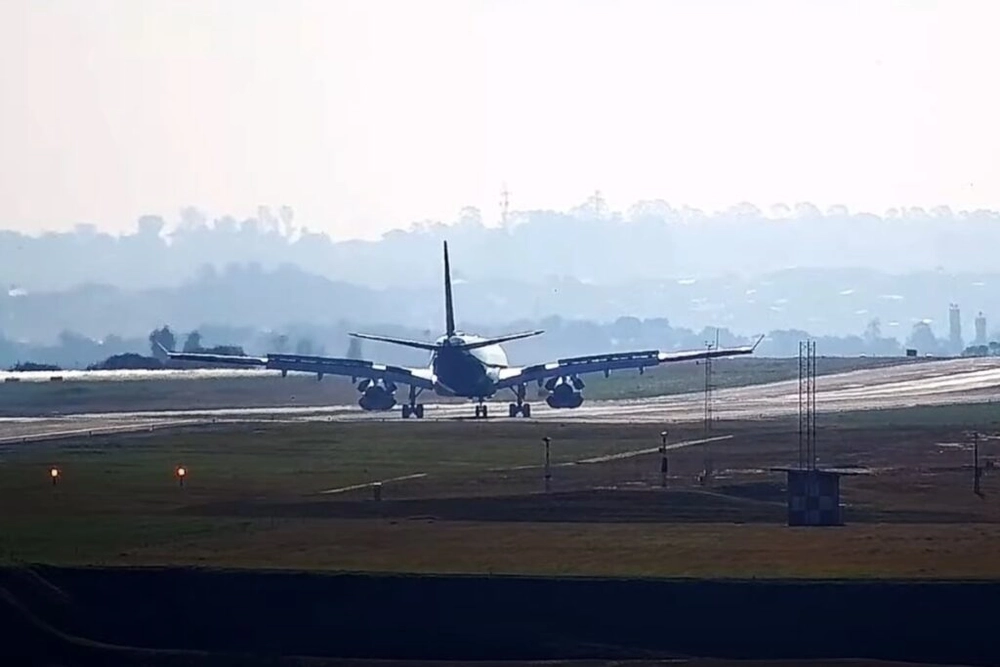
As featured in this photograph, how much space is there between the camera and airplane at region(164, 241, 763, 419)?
114062 mm

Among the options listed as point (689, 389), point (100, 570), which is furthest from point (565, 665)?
point (689, 389)

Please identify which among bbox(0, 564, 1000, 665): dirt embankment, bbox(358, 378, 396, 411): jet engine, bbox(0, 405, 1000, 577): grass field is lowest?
bbox(0, 564, 1000, 665): dirt embankment

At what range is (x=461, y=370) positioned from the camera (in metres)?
114

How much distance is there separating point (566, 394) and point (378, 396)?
1081cm

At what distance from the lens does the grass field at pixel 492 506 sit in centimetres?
5112

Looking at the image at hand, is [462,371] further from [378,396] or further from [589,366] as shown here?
[589,366]

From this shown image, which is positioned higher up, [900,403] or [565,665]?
[900,403]

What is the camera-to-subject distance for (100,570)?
50062 millimetres

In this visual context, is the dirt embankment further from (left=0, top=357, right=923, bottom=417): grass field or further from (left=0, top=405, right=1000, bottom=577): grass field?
(left=0, top=357, right=923, bottom=417): grass field

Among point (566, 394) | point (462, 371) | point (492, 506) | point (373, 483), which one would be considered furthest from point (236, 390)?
point (492, 506)

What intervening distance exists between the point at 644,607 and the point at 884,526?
1295 cm

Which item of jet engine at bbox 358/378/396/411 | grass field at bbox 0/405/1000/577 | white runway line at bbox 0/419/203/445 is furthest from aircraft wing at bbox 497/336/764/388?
grass field at bbox 0/405/1000/577

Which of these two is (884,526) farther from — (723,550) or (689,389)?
(689,389)

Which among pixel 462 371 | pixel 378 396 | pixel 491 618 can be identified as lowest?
pixel 491 618
